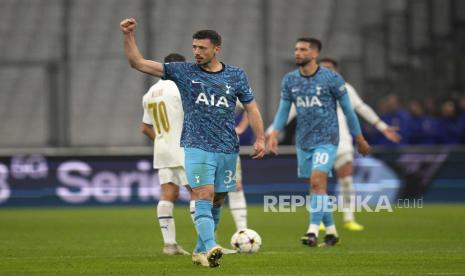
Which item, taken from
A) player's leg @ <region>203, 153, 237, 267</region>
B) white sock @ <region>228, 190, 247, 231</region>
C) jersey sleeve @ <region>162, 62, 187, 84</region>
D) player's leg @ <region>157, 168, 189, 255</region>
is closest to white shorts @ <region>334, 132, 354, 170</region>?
white sock @ <region>228, 190, 247, 231</region>

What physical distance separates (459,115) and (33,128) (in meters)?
9.86

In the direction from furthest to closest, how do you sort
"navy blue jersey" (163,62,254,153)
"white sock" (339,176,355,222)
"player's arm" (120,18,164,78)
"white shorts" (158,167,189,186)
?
"white sock" (339,176,355,222) → "white shorts" (158,167,189,186) → "navy blue jersey" (163,62,254,153) → "player's arm" (120,18,164,78)

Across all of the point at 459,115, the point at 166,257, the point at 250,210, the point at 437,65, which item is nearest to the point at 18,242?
the point at 166,257

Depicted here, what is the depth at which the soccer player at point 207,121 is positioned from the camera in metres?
10.2

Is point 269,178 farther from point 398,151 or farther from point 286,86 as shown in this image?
point 286,86

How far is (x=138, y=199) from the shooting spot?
908 inches

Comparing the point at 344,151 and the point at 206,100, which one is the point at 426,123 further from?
the point at 206,100

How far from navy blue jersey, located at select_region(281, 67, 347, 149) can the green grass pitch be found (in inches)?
54.2

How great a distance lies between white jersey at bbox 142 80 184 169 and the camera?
12.3 meters

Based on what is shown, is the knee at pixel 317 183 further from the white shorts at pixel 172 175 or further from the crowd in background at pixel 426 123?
the crowd in background at pixel 426 123

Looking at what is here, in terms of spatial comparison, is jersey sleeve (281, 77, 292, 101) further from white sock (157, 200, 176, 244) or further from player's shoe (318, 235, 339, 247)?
white sock (157, 200, 176, 244)

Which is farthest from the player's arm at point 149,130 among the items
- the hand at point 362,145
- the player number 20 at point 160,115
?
the hand at point 362,145
